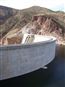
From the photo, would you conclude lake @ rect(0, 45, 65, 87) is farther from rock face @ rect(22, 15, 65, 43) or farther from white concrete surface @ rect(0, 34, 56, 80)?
rock face @ rect(22, 15, 65, 43)

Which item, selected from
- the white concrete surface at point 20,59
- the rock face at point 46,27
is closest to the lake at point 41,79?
the white concrete surface at point 20,59

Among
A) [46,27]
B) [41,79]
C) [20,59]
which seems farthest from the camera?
[46,27]

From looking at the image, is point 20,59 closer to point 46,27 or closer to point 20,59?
point 20,59

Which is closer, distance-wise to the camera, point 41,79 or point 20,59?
point 20,59

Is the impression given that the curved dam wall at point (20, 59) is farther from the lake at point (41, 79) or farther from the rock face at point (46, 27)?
the rock face at point (46, 27)

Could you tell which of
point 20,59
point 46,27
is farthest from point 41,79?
point 46,27

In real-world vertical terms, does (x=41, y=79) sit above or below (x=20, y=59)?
below

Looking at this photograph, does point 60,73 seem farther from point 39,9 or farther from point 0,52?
point 39,9
